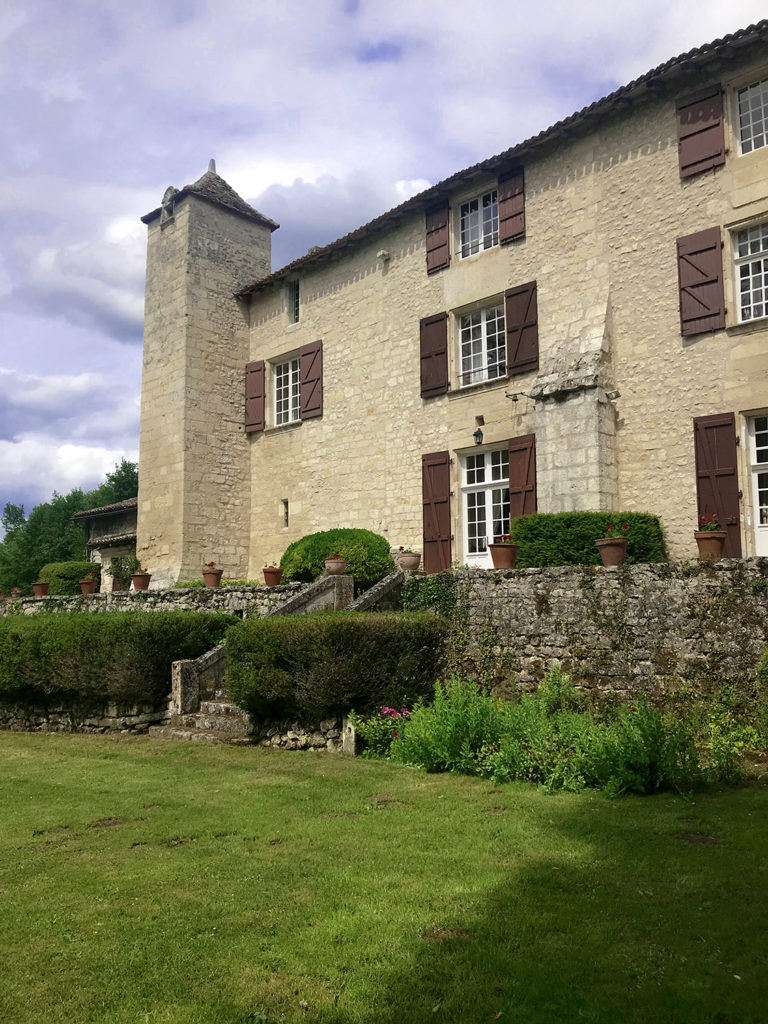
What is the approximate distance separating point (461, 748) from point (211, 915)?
3.50 metres

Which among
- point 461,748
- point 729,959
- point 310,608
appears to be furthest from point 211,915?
point 310,608

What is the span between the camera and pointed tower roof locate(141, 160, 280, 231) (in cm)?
1802

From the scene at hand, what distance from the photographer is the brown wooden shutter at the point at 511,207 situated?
13.5 meters

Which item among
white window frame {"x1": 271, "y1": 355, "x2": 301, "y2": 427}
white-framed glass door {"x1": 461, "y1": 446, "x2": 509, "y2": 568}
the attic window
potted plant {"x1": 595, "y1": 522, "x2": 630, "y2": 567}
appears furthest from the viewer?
the attic window

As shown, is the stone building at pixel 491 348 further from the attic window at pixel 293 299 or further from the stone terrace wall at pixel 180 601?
the stone terrace wall at pixel 180 601

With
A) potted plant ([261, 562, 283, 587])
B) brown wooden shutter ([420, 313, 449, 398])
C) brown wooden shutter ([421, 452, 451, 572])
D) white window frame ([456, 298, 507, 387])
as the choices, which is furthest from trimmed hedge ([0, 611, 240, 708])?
white window frame ([456, 298, 507, 387])

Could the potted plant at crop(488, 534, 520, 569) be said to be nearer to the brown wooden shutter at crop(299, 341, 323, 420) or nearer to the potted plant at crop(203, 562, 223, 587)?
the potted plant at crop(203, 562, 223, 587)

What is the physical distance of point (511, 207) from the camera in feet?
44.6

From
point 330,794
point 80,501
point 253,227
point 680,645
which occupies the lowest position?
point 330,794

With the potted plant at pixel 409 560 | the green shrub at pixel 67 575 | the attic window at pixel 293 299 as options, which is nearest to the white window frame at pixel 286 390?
the attic window at pixel 293 299

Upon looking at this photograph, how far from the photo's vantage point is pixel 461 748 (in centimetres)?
700

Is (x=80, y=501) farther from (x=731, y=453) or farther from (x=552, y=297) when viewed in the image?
(x=731, y=453)

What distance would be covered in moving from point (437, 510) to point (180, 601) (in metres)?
4.98

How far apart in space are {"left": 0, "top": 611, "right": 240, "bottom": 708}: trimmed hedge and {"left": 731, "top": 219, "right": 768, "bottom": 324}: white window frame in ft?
28.1
